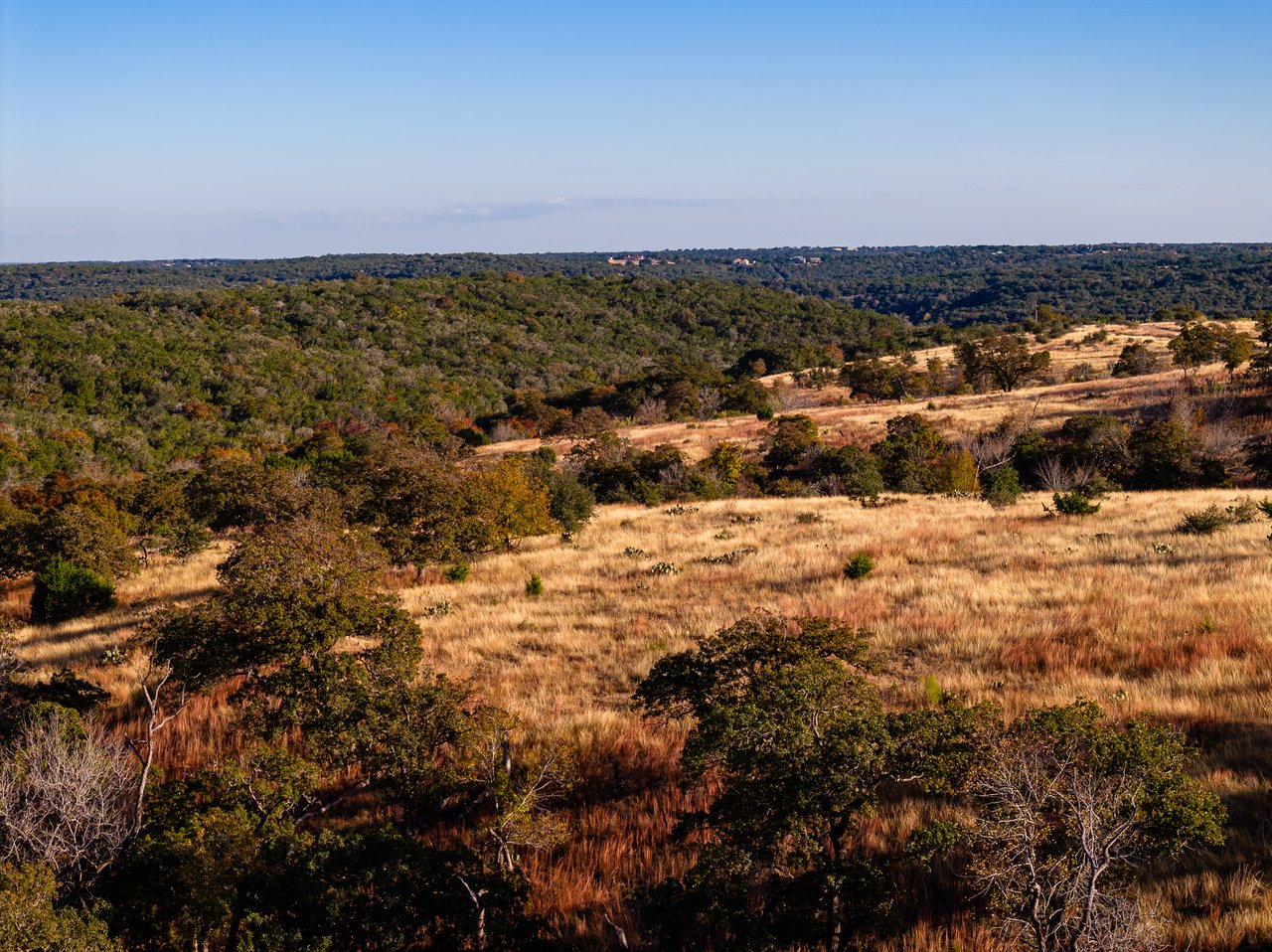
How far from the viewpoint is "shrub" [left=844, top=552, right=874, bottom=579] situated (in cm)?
1377

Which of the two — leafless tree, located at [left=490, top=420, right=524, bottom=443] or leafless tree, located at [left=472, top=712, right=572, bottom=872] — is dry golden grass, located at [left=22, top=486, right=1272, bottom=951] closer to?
leafless tree, located at [left=472, top=712, right=572, bottom=872]

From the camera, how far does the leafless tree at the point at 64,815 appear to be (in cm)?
501

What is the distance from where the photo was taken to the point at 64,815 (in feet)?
16.6

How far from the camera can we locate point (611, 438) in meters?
39.4

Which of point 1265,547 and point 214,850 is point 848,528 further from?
point 214,850

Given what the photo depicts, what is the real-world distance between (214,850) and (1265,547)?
52.2 feet

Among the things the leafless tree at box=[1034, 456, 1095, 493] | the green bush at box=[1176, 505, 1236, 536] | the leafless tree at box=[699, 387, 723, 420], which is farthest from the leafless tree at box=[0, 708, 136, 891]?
the leafless tree at box=[699, 387, 723, 420]

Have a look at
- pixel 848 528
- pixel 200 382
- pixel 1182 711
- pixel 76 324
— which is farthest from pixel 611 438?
pixel 76 324

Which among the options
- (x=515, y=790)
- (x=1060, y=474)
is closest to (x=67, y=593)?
(x=515, y=790)

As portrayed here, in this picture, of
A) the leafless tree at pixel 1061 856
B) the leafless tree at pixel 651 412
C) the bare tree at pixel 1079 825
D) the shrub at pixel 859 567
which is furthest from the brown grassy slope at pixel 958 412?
the leafless tree at pixel 1061 856

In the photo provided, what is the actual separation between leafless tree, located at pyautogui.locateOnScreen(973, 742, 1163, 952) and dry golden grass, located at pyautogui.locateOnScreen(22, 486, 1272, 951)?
0.60 metres

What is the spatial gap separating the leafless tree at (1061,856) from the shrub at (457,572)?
523 inches

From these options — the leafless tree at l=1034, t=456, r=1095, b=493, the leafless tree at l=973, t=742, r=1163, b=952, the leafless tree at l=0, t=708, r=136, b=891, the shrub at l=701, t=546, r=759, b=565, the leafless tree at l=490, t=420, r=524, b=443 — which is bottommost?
the leafless tree at l=490, t=420, r=524, b=443

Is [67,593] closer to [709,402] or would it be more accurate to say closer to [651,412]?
[651,412]
